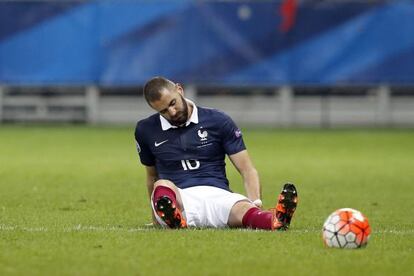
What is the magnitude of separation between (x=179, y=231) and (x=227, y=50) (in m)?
18.7

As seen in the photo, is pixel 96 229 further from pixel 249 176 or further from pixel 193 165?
pixel 249 176

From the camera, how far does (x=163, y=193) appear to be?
9484 millimetres

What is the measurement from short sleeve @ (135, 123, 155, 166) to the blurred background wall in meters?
17.6

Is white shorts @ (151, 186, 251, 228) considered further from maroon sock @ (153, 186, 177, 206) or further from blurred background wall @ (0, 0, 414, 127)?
blurred background wall @ (0, 0, 414, 127)

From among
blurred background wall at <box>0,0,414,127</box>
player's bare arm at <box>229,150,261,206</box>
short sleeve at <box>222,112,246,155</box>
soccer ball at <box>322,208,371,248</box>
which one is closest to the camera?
soccer ball at <box>322,208,371,248</box>

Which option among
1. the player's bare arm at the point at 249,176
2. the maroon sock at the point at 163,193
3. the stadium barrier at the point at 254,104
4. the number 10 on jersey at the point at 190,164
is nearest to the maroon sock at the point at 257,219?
the player's bare arm at the point at 249,176

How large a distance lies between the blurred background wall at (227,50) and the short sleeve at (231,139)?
58.2ft

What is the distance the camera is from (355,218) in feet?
28.1

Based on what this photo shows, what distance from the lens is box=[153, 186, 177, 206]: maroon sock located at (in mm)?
9453

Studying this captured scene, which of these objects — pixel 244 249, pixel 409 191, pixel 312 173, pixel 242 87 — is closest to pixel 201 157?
pixel 244 249

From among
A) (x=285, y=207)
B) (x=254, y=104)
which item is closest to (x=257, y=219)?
(x=285, y=207)

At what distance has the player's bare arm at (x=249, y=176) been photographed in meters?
10.0

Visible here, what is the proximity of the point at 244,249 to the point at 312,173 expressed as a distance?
366 inches

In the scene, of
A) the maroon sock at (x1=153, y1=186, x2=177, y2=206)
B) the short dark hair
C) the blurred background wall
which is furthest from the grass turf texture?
the blurred background wall
